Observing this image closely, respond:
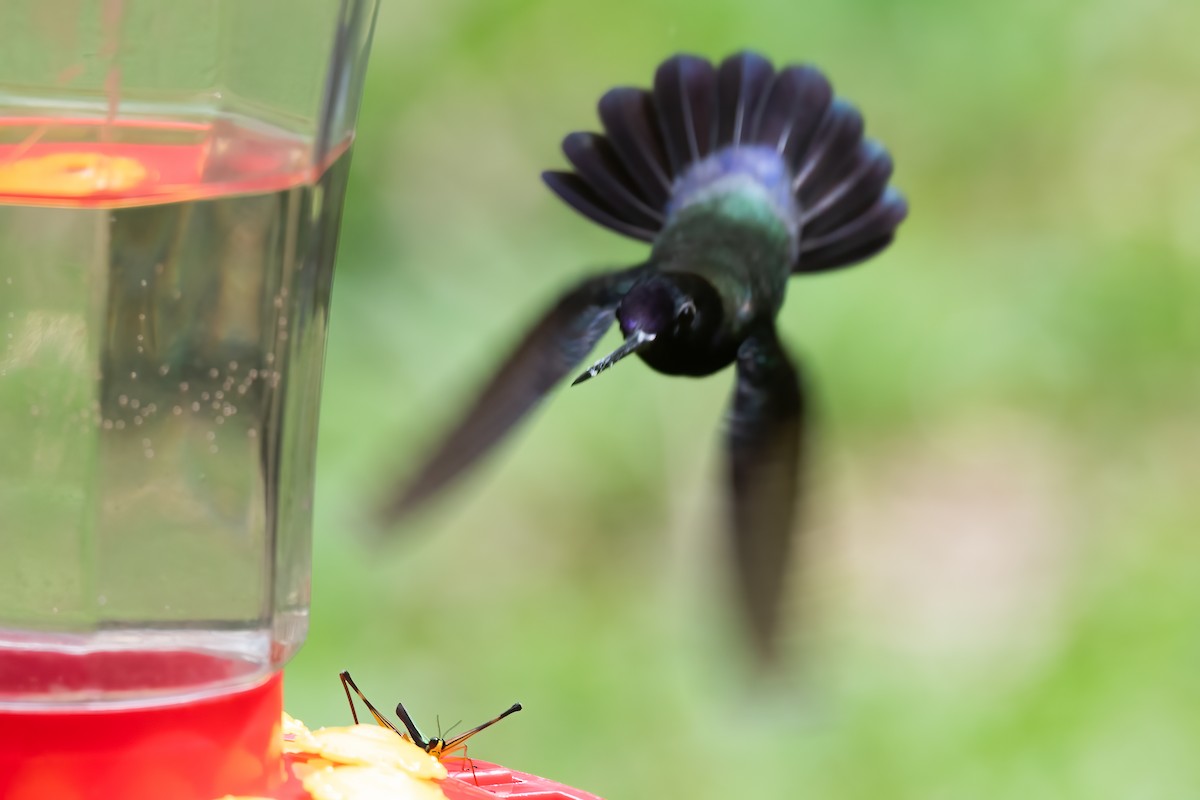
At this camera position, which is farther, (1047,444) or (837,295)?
(1047,444)

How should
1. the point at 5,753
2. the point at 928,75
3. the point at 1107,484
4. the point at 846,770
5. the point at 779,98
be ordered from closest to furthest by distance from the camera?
the point at 5,753
the point at 779,98
the point at 846,770
the point at 928,75
the point at 1107,484

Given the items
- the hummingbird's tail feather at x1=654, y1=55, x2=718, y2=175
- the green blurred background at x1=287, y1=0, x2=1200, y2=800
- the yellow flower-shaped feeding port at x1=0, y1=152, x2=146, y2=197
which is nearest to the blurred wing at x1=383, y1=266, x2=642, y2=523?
the hummingbird's tail feather at x1=654, y1=55, x2=718, y2=175

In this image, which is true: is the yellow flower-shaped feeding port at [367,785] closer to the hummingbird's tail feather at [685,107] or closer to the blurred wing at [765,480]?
the blurred wing at [765,480]

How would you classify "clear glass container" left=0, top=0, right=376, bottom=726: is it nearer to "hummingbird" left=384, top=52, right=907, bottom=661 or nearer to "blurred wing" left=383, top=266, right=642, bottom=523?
"blurred wing" left=383, top=266, right=642, bottom=523

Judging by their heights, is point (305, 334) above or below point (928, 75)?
below

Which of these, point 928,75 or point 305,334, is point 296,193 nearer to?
point 305,334

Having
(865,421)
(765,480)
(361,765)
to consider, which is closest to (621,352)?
(765,480)

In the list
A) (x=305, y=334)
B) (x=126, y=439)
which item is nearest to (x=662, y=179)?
(x=305, y=334)

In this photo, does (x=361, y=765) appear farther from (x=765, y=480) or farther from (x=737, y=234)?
(x=737, y=234)
